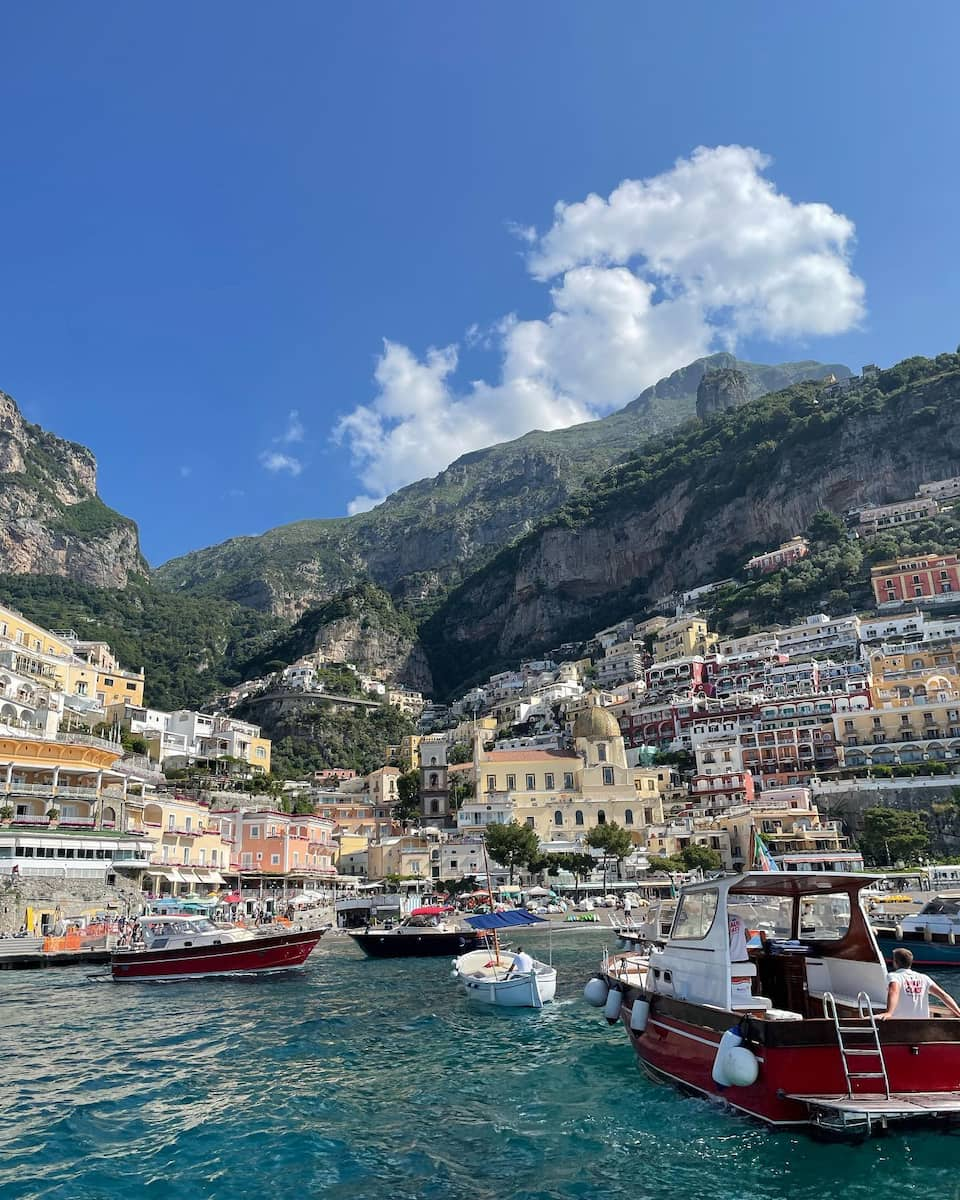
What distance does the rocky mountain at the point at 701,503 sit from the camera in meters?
129

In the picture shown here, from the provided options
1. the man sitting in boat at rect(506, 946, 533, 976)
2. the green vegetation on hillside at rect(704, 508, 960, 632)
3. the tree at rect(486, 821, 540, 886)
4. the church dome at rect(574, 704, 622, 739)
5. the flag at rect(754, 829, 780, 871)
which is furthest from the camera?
the green vegetation on hillside at rect(704, 508, 960, 632)

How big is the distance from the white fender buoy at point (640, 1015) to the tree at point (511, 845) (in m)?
44.6

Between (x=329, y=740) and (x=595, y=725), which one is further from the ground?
(x=329, y=740)

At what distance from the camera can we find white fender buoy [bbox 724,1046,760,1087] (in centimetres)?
1106

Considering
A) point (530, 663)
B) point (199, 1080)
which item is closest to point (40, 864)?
point (199, 1080)

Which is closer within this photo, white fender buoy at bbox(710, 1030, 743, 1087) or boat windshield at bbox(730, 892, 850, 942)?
white fender buoy at bbox(710, 1030, 743, 1087)

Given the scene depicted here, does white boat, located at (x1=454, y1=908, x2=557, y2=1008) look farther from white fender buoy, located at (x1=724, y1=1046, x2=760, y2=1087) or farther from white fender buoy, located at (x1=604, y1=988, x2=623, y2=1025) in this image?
white fender buoy, located at (x1=724, y1=1046, x2=760, y2=1087)

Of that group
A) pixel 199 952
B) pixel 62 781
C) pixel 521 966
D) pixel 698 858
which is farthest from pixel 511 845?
pixel 521 966

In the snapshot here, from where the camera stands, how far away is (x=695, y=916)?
14.4 m

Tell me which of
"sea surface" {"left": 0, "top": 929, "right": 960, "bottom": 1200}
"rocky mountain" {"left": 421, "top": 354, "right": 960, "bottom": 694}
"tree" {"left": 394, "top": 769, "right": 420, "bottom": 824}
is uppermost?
"rocky mountain" {"left": 421, "top": 354, "right": 960, "bottom": 694}

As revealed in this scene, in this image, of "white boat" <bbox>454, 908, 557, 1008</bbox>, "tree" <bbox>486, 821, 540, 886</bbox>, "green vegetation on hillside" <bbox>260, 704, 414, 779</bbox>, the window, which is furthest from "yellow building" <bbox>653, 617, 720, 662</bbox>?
the window

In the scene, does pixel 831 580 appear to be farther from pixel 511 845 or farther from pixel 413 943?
pixel 413 943

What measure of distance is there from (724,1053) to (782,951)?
254cm

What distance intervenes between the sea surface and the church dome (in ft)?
182
